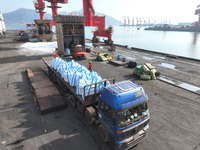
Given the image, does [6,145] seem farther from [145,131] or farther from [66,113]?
[145,131]

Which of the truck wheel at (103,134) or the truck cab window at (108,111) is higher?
the truck cab window at (108,111)

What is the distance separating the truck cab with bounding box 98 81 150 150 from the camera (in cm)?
522

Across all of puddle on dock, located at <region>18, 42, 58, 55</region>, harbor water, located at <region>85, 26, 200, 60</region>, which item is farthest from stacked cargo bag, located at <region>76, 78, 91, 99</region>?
harbor water, located at <region>85, 26, 200, 60</region>

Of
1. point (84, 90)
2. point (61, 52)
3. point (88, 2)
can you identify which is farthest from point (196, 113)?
point (88, 2)

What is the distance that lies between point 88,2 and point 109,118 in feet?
113

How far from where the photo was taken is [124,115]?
5.33 meters

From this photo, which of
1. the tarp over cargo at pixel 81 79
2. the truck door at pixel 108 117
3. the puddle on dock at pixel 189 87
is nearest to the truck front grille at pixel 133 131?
the truck door at pixel 108 117

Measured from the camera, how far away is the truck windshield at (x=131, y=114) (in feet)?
17.3

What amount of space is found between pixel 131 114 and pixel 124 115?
1.25 ft

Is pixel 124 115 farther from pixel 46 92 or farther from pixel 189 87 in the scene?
pixel 189 87

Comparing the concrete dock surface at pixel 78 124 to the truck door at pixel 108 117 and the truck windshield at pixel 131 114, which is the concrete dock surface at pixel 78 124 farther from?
the truck windshield at pixel 131 114

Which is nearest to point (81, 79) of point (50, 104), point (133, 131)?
point (50, 104)

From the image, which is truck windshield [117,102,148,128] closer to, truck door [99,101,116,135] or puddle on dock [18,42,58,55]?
truck door [99,101,116,135]

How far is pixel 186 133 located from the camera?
286 inches
